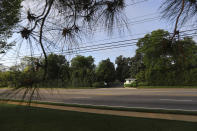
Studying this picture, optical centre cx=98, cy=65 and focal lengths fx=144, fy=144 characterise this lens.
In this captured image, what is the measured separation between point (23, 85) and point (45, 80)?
24 cm

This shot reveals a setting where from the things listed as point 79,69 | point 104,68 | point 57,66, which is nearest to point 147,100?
point 104,68

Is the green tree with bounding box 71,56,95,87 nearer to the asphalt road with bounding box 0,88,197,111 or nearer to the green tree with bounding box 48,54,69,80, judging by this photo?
the green tree with bounding box 48,54,69,80

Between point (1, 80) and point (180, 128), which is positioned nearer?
point (1, 80)

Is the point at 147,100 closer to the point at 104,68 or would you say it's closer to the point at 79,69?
the point at 104,68

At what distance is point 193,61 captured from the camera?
1146 mm

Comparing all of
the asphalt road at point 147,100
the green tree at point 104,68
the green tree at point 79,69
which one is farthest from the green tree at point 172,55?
the green tree at point 104,68

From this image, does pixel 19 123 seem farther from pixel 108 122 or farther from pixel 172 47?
pixel 172 47

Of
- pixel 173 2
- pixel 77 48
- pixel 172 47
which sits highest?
pixel 173 2

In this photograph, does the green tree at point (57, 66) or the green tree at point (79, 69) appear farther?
the green tree at point (79, 69)

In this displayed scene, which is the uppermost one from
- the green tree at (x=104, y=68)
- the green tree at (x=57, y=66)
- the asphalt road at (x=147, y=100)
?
the green tree at (x=104, y=68)

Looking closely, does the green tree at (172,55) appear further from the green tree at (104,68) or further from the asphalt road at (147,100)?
the green tree at (104,68)

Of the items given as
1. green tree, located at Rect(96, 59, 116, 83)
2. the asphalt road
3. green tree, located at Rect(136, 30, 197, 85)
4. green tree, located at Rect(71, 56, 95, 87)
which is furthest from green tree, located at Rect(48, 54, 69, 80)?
green tree, located at Rect(96, 59, 116, 83)

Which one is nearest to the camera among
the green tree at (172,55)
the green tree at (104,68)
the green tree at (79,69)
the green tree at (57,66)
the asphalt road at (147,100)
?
the green tree at (172,55)

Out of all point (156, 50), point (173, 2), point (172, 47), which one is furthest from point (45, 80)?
point (173, 2)
